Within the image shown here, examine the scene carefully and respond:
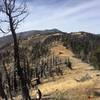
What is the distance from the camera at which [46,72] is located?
78.2m

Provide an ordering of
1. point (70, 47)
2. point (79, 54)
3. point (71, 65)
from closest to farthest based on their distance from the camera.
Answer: point (71, 65) → point (79, 54) → point (70, 47)

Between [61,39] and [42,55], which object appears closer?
[42,55]

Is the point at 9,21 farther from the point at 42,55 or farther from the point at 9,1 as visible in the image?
the point at 42,55

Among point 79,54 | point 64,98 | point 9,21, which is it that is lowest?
point 79,54

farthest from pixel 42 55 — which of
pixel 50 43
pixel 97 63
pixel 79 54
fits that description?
pixel 97 63

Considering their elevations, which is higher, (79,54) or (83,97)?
(83,97)

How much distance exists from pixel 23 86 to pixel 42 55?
82.1 metres

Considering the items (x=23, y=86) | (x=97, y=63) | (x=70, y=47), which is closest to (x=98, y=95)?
(x=23, y=86)

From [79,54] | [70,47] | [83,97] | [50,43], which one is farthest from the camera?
[50,43]

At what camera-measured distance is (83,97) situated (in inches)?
1013

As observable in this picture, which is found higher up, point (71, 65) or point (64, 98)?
point (64, 98)

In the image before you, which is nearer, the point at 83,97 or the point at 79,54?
the point at 83,97

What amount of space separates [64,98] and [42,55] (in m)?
82.4

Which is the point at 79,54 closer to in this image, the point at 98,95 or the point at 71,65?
the point at 71,65
